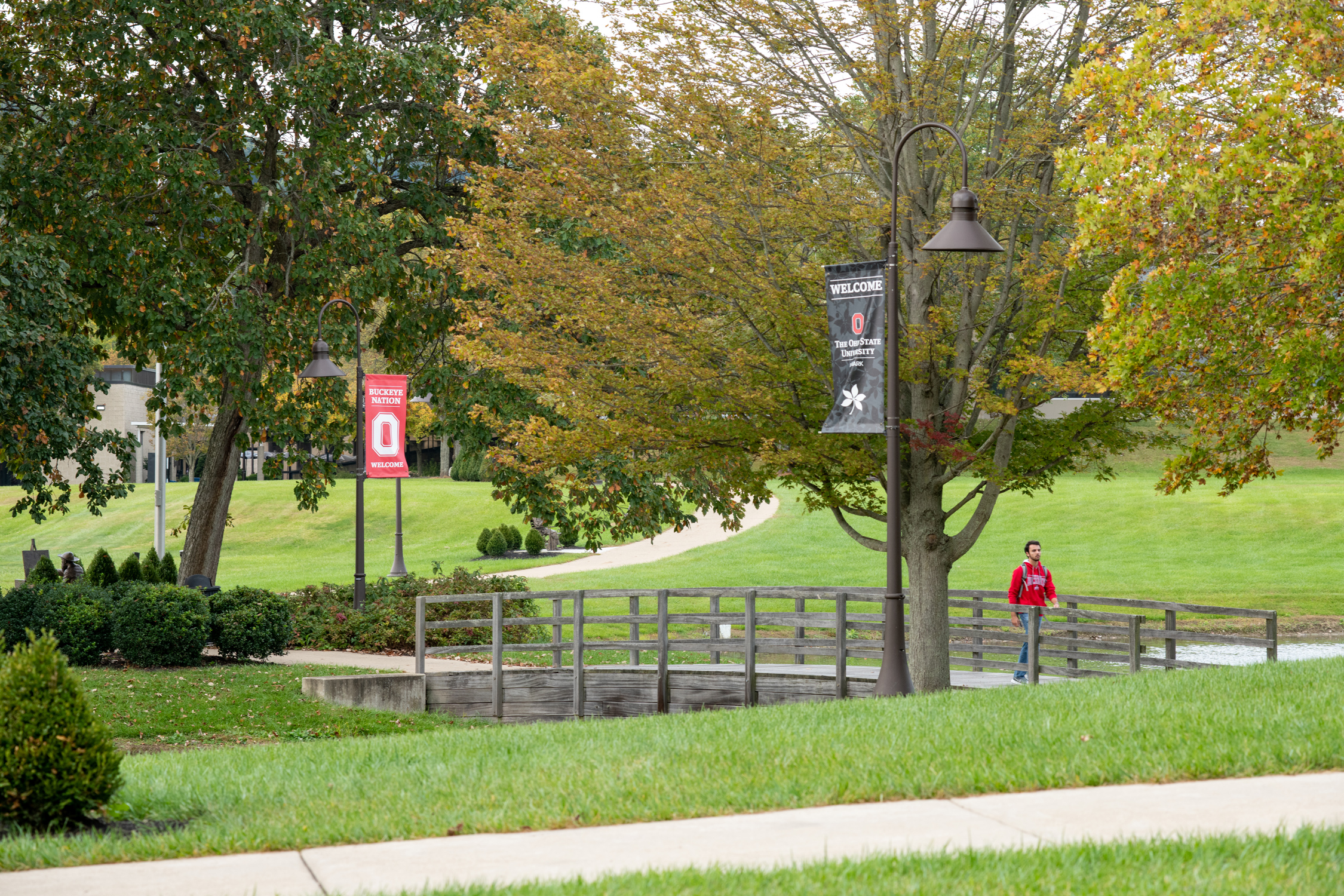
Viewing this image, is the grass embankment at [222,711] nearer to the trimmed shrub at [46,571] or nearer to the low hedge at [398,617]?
the low hedge at [398,617]

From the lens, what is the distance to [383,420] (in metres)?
21.6

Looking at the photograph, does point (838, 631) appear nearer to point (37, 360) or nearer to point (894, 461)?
point (894, 461)

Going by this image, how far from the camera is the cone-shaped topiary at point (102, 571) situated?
24109 millimetres

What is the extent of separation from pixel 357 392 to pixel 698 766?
643 inches

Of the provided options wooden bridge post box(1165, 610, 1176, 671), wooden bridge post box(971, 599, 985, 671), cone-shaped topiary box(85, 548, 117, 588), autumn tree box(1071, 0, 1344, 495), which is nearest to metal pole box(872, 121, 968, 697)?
autumn tree box(1071, 0, 1344, 495)

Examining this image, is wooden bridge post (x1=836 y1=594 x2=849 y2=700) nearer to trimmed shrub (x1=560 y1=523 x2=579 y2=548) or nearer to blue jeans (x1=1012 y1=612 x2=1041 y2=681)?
blue jeans (x1=1012 y1=612 x2=1041 y2=681)

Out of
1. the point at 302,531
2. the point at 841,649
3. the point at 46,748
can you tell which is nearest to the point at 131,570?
the point at 841,649

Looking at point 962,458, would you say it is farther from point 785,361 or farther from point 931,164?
point 931,164

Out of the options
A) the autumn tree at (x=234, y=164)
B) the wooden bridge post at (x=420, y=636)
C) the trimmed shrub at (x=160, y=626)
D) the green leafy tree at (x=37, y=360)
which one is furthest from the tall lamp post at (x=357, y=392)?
the wooden bridge post at (x=420, y=636)

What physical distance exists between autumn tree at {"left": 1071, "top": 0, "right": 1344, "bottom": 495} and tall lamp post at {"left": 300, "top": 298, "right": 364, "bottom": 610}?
1274cm

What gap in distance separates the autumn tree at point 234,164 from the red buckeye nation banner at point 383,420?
1.02 m

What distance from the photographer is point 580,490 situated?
19656mm

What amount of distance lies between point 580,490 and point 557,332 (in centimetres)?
328

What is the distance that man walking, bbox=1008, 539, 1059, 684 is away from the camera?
17.2m
